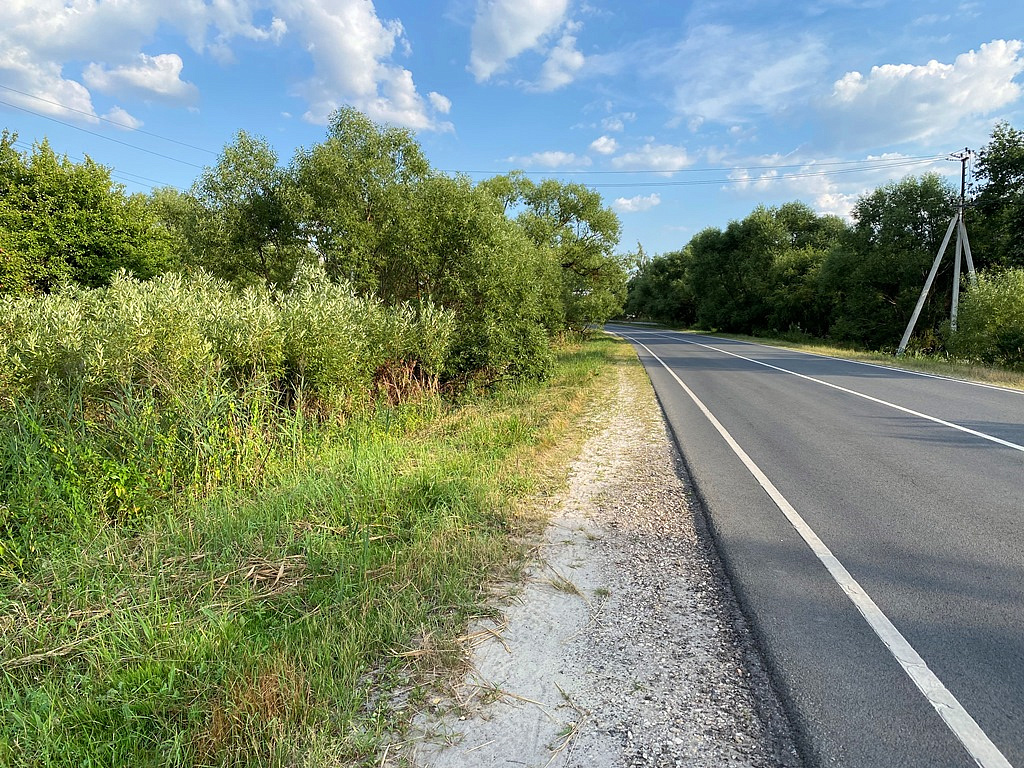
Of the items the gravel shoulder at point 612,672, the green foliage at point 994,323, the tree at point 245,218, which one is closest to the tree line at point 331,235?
the tree at point 245,218

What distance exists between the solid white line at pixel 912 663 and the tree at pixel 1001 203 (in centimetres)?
3168

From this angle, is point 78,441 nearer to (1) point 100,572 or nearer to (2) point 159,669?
(1) point 100,572

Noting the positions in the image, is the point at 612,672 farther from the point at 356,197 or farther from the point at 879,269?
the point at 879,269

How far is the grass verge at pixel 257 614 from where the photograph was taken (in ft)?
7.08

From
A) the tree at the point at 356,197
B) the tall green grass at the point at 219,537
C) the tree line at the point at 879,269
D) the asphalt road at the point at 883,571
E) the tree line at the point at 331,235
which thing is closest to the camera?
the asphalt road at the point at 883,571

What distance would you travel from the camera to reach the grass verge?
2158 mm

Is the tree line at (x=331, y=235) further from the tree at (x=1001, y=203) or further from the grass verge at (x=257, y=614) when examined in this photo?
the tree at (x=1001, y=203)

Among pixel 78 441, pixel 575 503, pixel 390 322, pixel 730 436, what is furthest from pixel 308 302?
pixel 730 436

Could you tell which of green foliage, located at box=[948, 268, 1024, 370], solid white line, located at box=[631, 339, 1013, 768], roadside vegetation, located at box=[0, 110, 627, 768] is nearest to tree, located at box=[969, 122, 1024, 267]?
green foliage, located at box=[948, 268, 1024, 370]

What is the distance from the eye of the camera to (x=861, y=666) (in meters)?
2.48

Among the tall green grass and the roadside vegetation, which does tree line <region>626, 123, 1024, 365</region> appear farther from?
the tall green grass

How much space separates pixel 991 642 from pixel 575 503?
10.0ft

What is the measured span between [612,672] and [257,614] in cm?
213

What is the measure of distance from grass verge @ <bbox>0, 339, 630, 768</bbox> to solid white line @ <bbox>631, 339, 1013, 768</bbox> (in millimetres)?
2259
